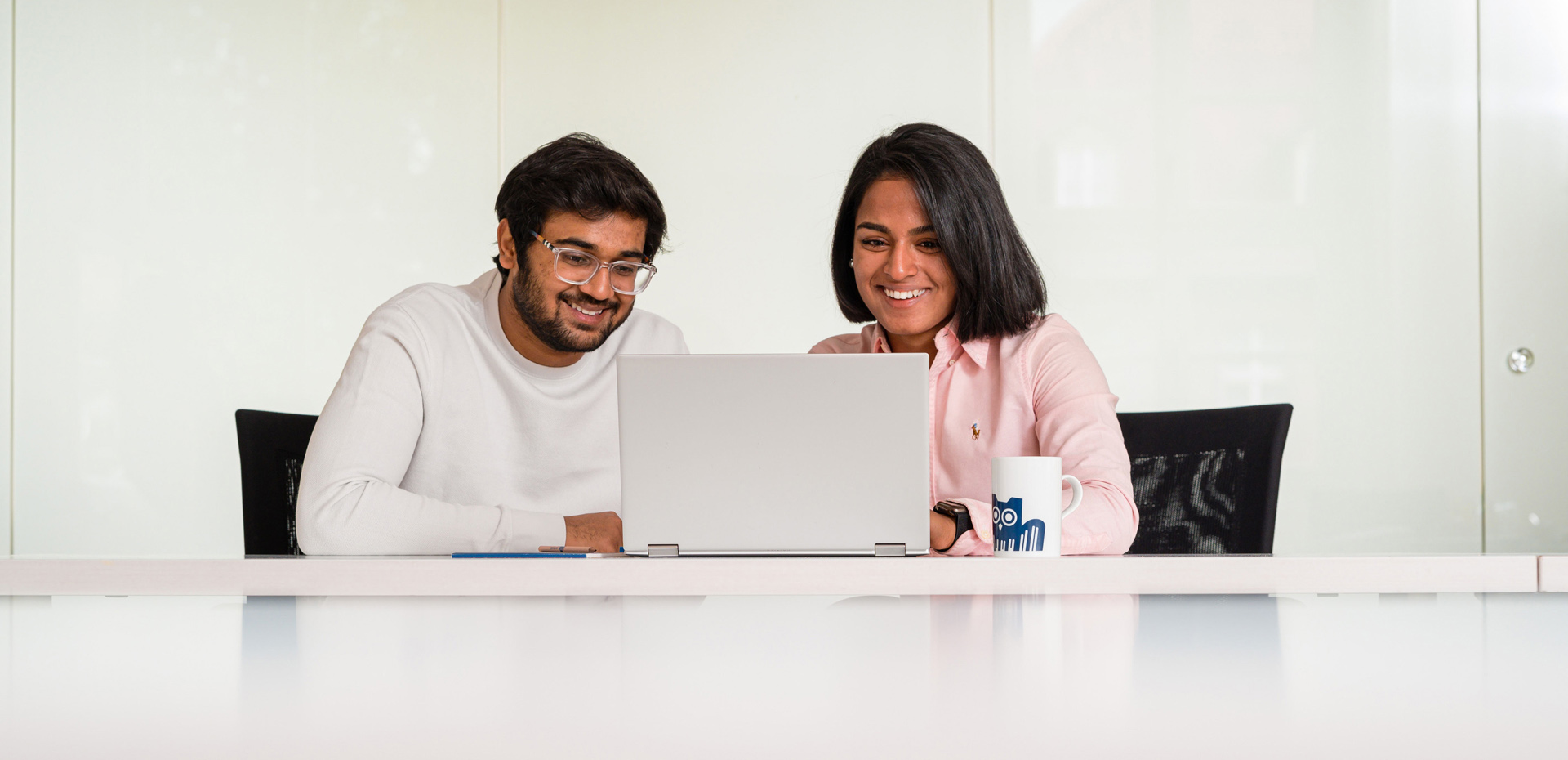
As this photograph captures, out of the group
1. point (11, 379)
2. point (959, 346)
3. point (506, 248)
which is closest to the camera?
point (959, 346)

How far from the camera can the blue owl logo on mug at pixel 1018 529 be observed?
1.19 m

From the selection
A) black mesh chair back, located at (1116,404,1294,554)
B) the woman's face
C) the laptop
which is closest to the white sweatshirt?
the woman's face

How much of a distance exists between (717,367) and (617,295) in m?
Result: 0.93

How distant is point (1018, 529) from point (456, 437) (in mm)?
1187

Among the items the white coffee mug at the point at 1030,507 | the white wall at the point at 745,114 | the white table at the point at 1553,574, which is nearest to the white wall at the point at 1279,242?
the white wall at the point at 745,114

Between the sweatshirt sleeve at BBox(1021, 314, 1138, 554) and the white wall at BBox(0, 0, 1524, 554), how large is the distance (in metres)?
1.45

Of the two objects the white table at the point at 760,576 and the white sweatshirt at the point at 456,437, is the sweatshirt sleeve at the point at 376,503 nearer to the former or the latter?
the white sweatshirt at the point at 456,437

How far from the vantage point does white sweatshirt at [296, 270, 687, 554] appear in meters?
1.70

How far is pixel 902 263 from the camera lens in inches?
76.0

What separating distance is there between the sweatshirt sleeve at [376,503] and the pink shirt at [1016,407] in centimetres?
70

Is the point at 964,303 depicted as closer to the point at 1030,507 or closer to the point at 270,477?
the point at 1030,507

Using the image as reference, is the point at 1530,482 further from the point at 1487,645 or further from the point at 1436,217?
the point at 1487,645

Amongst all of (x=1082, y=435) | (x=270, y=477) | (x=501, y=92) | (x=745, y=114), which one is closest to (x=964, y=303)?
(x=1082, y=435)

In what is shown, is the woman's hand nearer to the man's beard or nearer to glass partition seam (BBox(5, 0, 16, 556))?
the man's beard
